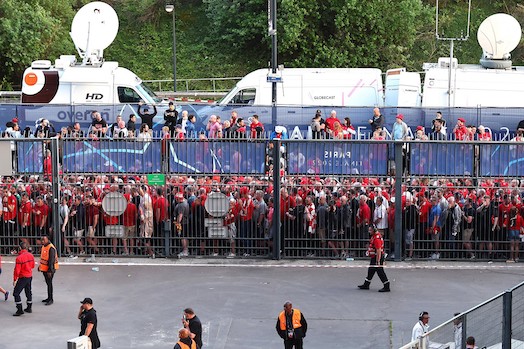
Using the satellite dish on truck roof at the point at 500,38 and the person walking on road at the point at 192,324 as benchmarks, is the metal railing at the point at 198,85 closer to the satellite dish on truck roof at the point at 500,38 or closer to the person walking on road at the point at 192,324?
the satellite dish on truck roof at the point at 500,38

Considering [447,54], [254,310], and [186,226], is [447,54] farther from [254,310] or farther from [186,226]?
[254,310]

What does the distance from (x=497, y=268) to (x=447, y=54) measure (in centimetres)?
2190

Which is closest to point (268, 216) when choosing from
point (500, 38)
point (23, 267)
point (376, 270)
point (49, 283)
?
point (376, 270)

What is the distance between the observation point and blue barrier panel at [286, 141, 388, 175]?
23.5 meters

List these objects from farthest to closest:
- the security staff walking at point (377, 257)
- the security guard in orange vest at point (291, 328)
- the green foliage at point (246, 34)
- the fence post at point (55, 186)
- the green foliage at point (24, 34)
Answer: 1. the green foliage at point (24, 34)
2. the green foliage at point (246, 34)
3. the fence post at point (55, 186)
4. the security staff walking at point (377, 257)
5. the security guard in orange vest at point (291, 328)

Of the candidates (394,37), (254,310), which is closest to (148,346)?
(254,310)

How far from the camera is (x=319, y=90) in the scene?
3212cm

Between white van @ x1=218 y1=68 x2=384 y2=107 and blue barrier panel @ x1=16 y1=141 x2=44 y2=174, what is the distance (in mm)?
9139

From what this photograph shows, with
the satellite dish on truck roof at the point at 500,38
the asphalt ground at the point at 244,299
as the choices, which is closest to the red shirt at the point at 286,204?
the asphalt ground at the point at 244,299

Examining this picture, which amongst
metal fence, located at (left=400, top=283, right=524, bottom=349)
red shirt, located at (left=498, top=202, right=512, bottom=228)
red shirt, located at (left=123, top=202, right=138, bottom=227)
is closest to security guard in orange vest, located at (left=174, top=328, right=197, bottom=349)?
metal fence, located at (left=400, top=283, right=524, bottom=349)

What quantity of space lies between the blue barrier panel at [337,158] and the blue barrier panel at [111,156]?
297 cm

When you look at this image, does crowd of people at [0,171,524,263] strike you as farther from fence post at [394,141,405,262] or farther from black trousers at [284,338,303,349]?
black trousers at [284,338,303,349]

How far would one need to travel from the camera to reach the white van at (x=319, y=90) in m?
32.1

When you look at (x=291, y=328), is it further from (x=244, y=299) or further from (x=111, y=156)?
(x=111, y=156)
